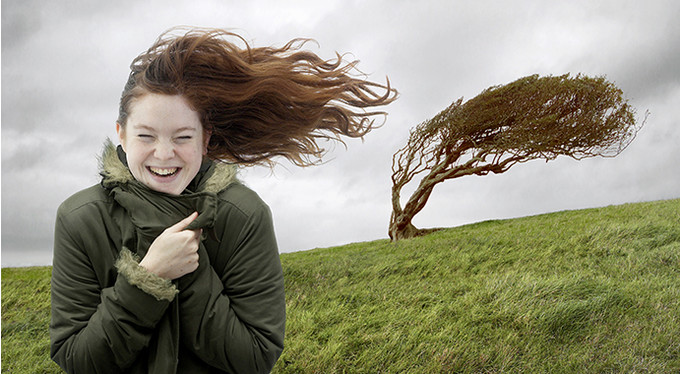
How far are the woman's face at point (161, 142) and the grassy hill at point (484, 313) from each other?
3422 mm

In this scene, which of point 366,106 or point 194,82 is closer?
point 194,82

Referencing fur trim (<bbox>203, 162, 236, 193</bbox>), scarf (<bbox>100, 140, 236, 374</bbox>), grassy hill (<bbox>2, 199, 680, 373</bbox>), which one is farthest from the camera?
grassy hill (<bbox>2, 199, 680, 373</bbox>)

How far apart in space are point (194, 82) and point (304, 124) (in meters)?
0.76

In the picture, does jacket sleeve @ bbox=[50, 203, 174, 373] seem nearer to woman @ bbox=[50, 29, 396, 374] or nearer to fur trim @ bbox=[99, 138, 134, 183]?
woman @ bbox=[50, 29, 396, 374]

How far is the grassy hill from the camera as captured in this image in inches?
210

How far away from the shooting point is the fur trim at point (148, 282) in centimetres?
216

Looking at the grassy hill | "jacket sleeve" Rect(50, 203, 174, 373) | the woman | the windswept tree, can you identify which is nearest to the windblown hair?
the woman

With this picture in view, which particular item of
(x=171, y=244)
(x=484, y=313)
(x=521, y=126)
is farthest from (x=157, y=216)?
(x=521, y=126)

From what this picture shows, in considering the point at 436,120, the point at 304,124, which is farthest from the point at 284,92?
the point at 436,120

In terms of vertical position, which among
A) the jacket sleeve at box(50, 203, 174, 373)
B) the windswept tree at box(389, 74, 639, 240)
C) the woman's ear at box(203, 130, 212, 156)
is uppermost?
the windswept tree at box(389, 74, 639, 240)

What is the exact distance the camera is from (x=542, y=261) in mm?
8891

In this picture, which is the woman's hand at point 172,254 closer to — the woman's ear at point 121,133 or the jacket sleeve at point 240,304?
the jacket sleeve at point 240,304

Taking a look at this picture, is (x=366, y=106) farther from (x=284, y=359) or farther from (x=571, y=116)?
(x=571, y=116)

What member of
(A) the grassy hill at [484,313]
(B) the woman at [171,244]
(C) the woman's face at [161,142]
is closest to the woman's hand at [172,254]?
(B) the woman at [171,244]
